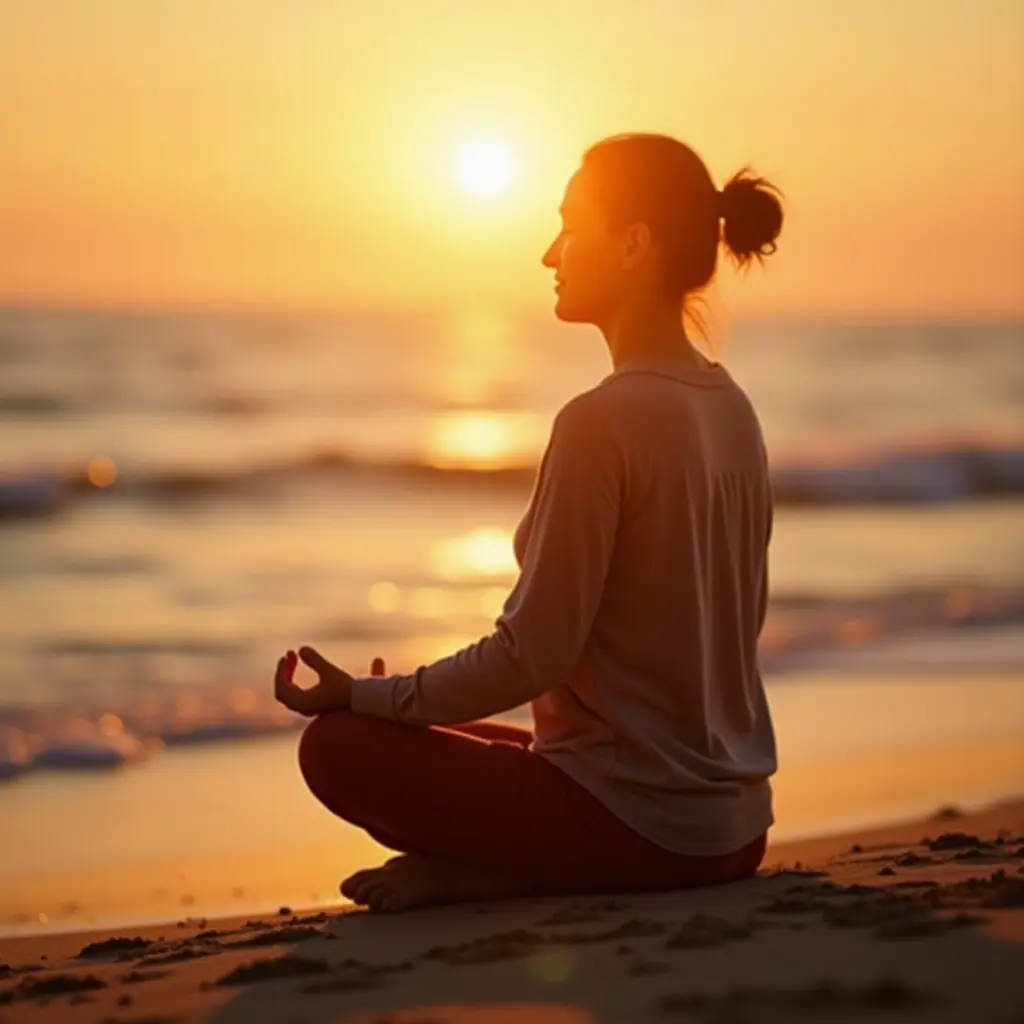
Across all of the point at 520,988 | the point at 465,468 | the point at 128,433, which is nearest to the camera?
the point at 520,988

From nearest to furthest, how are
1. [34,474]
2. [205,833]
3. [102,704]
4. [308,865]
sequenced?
1. [308,865]
2. [205,833]
3. [102,704]
4. [34,474]

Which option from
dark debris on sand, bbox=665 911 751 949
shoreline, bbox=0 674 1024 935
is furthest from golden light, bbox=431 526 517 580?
dark debris on sand, bbox=665 911 751 949

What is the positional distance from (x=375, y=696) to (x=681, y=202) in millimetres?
1176

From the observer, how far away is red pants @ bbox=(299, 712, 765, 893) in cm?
423

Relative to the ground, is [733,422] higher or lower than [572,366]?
lower

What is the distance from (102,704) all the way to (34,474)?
1322 cm

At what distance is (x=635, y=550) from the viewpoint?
4.09m

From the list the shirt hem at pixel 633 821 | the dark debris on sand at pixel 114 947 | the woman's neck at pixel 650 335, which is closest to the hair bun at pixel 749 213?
the woman's neck at pixel 650 335

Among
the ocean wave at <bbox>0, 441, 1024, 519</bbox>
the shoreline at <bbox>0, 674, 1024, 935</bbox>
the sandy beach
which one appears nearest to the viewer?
the sandy beach

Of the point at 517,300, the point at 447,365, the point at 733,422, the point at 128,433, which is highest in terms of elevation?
the point at 517,300

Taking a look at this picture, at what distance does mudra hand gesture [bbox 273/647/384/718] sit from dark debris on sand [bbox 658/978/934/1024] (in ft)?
4.15

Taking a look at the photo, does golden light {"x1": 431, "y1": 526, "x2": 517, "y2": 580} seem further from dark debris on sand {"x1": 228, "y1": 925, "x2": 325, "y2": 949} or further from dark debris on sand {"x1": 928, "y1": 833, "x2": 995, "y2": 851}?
dark debris on sand {"x1": 228, "y1": 925, "x2": 325, "y2": 949}

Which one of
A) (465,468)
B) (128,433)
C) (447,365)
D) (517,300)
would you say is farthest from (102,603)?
(517,300)

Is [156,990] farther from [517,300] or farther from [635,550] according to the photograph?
[517,300]
